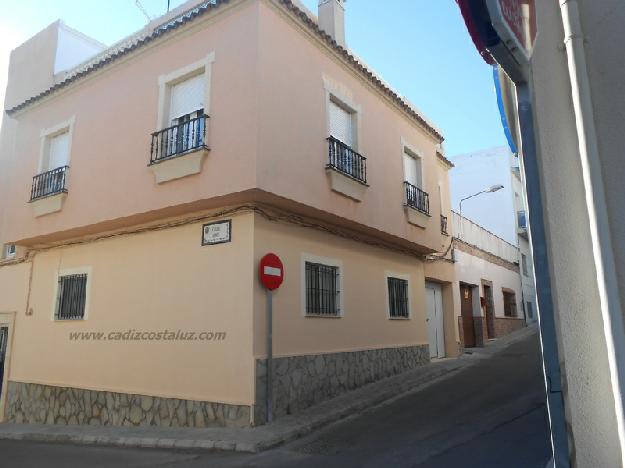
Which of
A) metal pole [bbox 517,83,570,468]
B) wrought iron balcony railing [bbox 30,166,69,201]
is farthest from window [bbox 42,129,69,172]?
metal pole [bbox 517,83,570,468]

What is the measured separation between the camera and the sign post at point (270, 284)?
7.93 m

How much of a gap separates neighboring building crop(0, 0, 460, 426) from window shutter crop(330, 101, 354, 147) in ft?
0.14

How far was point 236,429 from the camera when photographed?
7605 mm

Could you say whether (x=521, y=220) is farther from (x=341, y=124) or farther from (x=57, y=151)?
(x=57, y=151)

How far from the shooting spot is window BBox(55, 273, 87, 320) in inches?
429

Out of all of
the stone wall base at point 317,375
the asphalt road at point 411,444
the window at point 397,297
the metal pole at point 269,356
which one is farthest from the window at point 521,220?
the metal pole at point 269,356

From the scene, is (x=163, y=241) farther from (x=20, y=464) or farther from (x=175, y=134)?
(x=20, y=464)

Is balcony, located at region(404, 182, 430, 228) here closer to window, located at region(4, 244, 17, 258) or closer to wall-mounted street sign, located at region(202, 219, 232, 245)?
wall-mounted street sign, located at region(202, 219, 232, 245)

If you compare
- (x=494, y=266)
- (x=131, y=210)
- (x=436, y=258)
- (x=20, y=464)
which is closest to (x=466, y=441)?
(x=20, y=464)

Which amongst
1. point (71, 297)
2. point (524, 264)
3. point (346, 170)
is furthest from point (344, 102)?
point (524, 264)

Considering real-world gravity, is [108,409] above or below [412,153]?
below

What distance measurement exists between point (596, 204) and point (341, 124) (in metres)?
9.07

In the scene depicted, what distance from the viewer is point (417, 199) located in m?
13.1

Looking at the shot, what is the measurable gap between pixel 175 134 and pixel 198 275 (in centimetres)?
274
